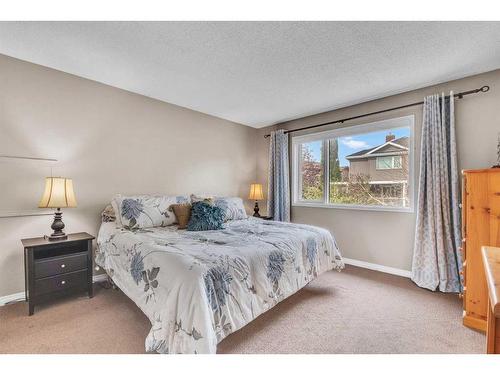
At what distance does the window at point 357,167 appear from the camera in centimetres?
299

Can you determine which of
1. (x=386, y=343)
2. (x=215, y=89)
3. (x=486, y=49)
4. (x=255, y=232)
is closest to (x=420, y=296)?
(x=386, y=343)

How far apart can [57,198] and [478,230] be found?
3558mm

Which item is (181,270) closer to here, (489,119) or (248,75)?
(248,75)

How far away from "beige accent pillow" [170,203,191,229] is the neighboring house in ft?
7.91

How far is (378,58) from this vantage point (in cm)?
212

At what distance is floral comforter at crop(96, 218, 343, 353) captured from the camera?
4.20ft

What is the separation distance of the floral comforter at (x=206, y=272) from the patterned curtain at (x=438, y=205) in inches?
37.5

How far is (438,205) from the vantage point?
2.47 m

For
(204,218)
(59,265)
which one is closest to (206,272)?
(204,218)

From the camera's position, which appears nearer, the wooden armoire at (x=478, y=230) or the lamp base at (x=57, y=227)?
the wooden armoire at (x=478, y=230)

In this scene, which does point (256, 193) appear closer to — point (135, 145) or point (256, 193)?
point (256, 193)

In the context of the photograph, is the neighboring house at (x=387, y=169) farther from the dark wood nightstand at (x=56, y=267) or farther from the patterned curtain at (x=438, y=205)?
the dark wood nightstand at (x=56, y=267)

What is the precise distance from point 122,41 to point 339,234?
3.40 metres

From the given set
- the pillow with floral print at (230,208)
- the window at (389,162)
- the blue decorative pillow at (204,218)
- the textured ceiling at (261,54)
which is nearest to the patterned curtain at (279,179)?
the pillow with floral print at (230,208)
